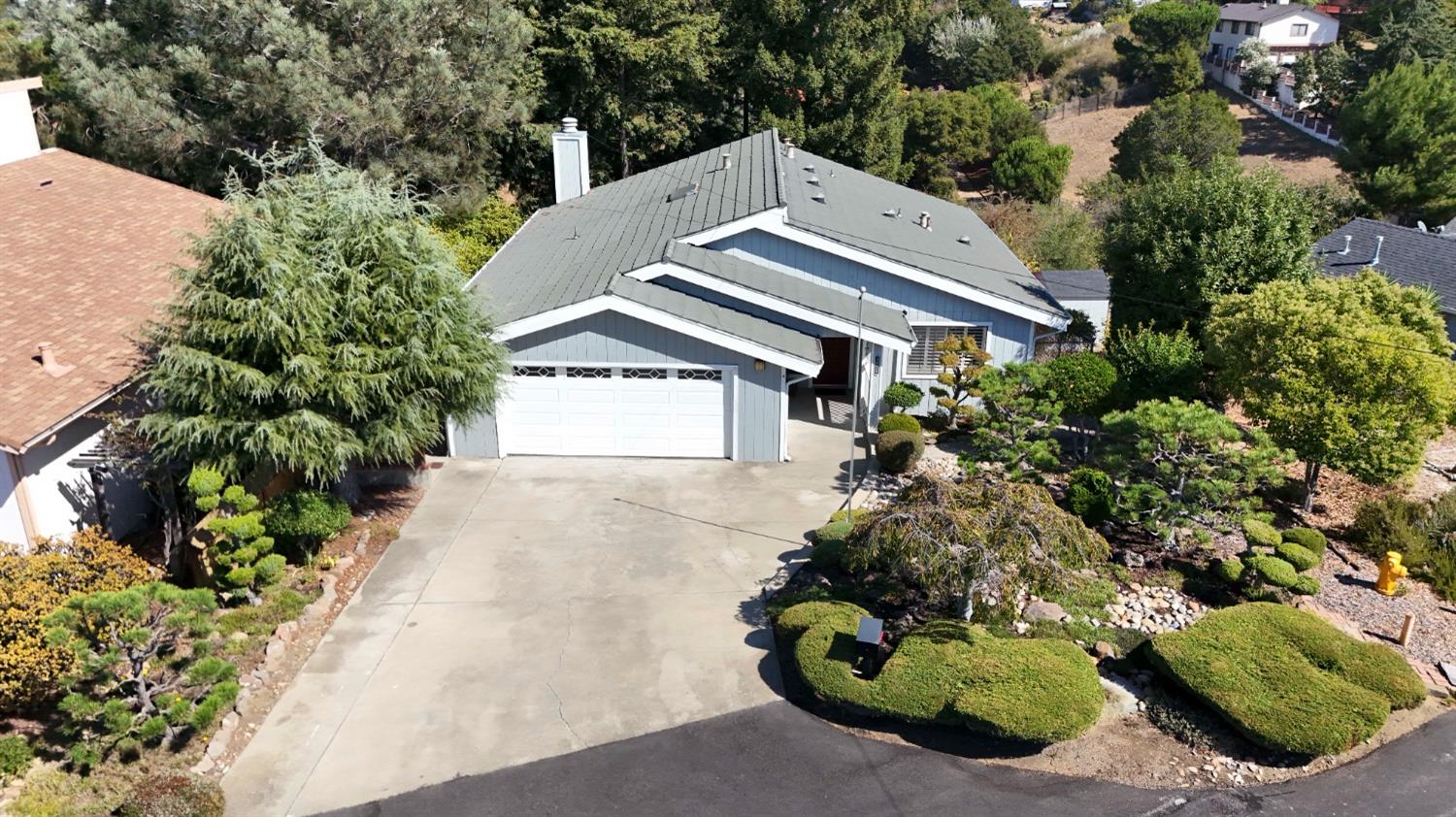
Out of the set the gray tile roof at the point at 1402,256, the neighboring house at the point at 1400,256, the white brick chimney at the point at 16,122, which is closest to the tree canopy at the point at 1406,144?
the neighboring house at the point at 1400,256

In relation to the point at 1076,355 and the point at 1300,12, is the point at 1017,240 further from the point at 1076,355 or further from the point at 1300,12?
the point at 1300,12

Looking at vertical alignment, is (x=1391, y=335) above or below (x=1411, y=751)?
above

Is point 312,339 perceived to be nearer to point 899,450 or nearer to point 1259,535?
point 899,450

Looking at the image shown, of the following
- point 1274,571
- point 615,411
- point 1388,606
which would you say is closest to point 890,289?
point 615,411

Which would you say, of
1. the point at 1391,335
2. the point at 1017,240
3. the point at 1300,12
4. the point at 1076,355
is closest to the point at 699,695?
the point at 1076,355

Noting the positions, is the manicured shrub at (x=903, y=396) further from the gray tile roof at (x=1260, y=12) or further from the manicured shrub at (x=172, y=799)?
the gray tile roof at (x=1260, y=12)

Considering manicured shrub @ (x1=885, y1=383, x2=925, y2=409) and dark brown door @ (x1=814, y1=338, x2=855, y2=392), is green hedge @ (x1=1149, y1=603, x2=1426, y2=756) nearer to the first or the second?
manicured shrub @ (x1=885, y1=383, x2=925, y2=409)
